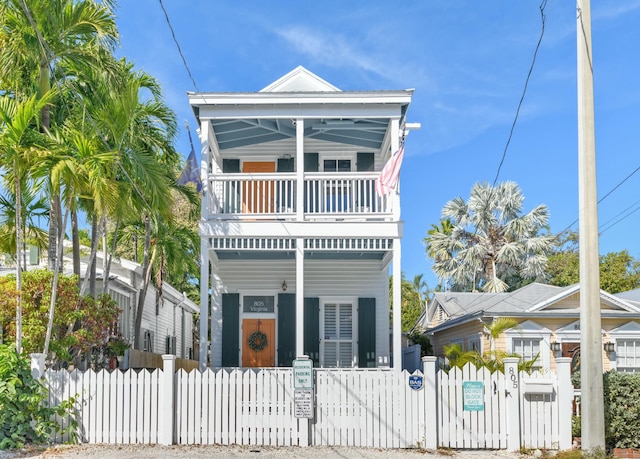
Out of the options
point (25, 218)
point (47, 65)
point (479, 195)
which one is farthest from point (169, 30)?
point (479, 195)

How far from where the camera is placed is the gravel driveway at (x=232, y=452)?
9.88 m

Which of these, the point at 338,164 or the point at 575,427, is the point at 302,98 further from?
the point at 575,427

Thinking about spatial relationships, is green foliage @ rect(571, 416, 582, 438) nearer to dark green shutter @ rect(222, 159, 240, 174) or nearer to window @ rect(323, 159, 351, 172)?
window @ rect(323, 159, 351, 172)

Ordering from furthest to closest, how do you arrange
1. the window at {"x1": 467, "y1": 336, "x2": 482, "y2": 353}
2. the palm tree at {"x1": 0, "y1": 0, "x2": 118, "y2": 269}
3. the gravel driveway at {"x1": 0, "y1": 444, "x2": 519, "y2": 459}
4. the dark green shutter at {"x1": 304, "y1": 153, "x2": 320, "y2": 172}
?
the window at {"x1": 467, "y1": 336, "x2": 482, "y2": 353}, the dark green shutter at {"x1": 304, "y1": 153, "x2": 320, "y2": 172}, the palm tree at {"x1": 0, "y1": 0, "x2": 118, "y2": 269}, the gravel driveway at {"x1": 0, "y1": 444, "x2": 519, "y2": 459}

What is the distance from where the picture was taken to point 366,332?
15.9m

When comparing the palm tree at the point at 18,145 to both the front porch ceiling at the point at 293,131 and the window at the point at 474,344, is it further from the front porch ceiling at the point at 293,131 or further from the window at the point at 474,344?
the window at the point at 474,344

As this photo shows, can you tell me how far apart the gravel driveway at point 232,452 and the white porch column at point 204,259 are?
293 cm

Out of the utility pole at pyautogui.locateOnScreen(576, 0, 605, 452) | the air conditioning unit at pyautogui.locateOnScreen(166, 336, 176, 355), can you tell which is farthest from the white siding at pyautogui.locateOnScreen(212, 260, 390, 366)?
the air conditioning unit at pyautogui.locateOnScreen(166, 336, 176, 355)

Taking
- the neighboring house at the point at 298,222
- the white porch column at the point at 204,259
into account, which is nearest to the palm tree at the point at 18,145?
the white porch column at the point at 204,259

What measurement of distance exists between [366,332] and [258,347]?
8.61 ft

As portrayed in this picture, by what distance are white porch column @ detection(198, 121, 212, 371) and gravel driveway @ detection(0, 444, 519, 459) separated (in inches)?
115

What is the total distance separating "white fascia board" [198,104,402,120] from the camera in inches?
563

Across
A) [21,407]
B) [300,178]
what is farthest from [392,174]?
[21,407]

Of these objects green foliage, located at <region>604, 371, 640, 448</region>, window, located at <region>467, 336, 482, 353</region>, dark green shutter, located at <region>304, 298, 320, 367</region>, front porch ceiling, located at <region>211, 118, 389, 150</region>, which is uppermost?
front porch ceiling, located at <region>211, 118, 389, 150</region>
